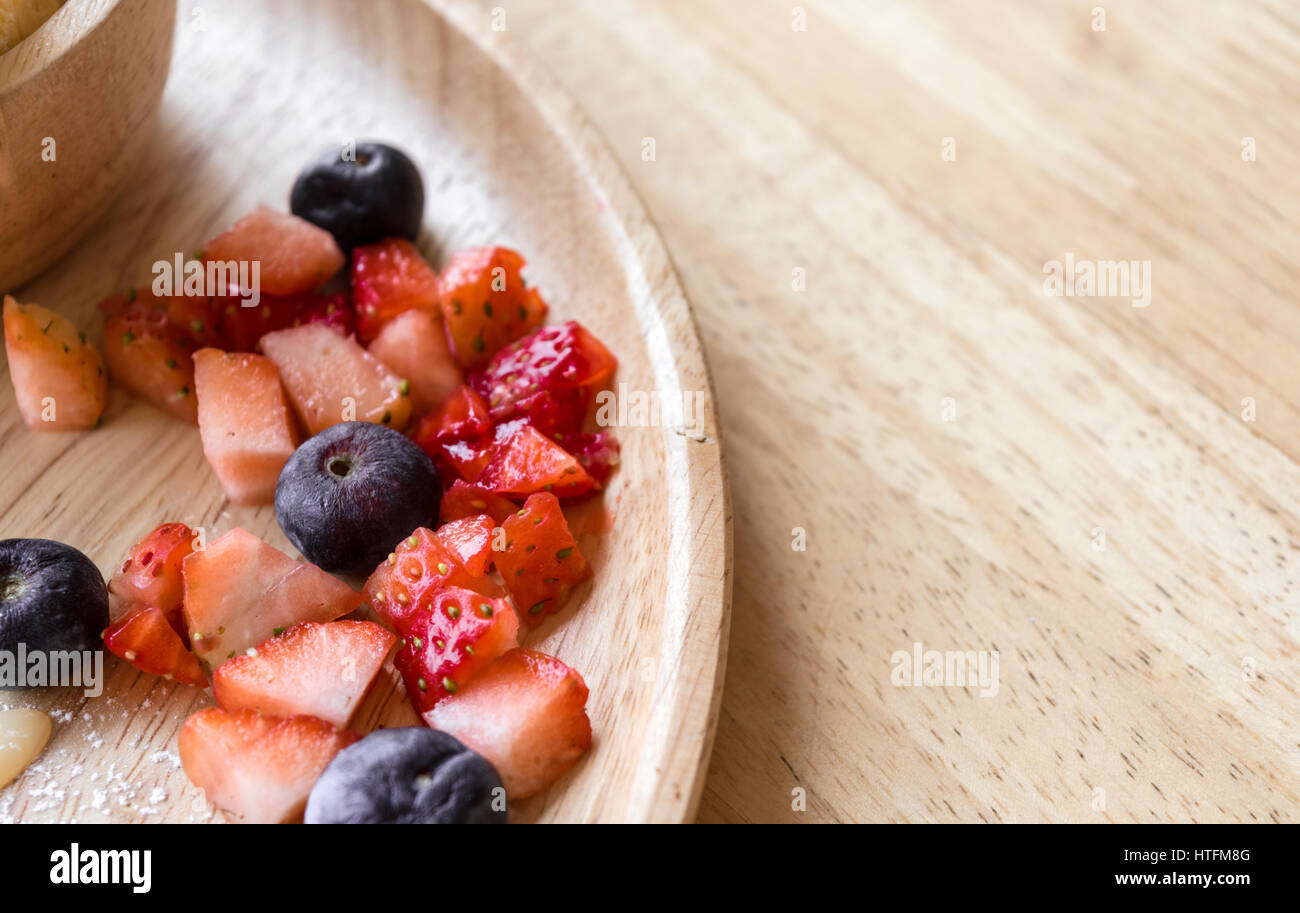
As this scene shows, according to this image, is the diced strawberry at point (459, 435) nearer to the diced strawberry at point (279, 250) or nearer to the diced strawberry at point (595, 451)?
the diced strawberry at point (595, 451)

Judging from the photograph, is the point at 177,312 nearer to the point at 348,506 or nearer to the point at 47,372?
the point at 47,372

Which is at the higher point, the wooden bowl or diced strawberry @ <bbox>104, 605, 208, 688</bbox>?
the wooden bowl

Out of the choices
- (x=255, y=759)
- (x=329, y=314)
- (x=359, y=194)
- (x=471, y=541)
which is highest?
(x=359, y=194)

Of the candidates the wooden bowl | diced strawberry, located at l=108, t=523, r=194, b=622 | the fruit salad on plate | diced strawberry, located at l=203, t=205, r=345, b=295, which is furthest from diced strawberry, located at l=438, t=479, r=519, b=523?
the wooden bowl

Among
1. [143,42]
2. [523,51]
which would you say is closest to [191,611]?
[143,42]

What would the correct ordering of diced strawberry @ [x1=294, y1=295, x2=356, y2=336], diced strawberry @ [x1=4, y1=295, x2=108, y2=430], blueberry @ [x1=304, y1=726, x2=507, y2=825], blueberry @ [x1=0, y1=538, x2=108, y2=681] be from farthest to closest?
diced strawberry @ [x1=294, y1=295, x2=356, y2=336] < diced strawberry @ [x1=4, y1=295, x2=108, y2=430] < blueberry @ [x1=0, y1=538, x2=108, y2=681] < blueberry @ [x1=304, y1=726, x2=507, y2=825]

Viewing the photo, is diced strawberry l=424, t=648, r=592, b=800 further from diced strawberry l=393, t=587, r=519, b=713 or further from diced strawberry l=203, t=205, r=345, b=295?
diced strawberry l=203, t=205, r=345, b=295

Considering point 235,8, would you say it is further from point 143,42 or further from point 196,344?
point 196,344

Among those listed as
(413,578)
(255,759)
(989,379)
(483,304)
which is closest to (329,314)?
(483,304)
